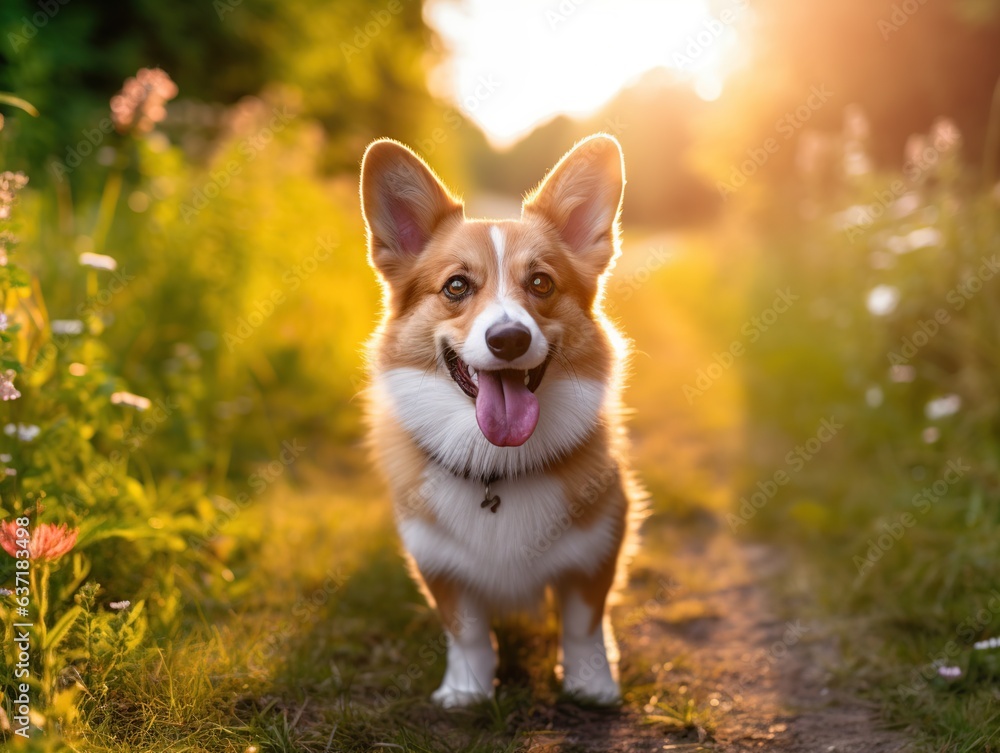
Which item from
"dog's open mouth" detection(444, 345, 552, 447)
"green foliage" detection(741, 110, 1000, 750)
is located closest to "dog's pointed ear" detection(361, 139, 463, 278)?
"dog's open mouth" detection(444, 345, 552, 447)

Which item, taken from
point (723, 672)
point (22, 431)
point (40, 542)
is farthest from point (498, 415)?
point (22, 431)

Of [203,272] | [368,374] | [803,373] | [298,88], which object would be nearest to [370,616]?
[368,374]

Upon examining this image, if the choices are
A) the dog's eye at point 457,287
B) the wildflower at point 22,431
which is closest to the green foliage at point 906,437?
the dog's eye at point 457,287

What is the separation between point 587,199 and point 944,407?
2.28 m

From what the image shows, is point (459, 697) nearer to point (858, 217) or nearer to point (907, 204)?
point (907, 204)

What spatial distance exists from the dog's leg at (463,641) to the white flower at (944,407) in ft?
8.55

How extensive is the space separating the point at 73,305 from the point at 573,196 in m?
2.39

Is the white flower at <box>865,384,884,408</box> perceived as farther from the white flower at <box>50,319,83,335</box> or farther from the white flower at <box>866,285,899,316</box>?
the white flower at <box>50,319,83,335</box>

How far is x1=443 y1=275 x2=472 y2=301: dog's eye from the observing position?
2.61m

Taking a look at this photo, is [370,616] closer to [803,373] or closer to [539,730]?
[539,730]

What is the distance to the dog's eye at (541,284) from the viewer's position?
8.59 feet

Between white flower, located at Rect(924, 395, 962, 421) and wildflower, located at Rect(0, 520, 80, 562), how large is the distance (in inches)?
150

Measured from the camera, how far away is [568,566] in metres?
2.64

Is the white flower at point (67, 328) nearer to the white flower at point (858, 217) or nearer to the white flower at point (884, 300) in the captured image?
the white flower at point (884, 300)
